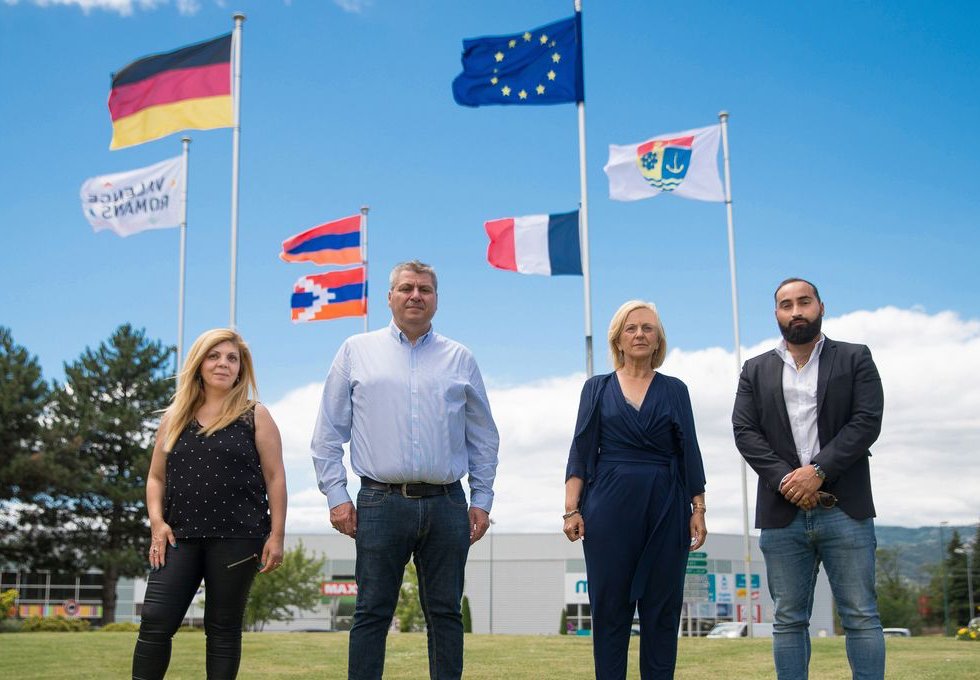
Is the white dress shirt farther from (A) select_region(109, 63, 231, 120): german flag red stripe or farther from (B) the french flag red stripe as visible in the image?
(A) select_region(109, 63, 231, 120): german flag red stripe

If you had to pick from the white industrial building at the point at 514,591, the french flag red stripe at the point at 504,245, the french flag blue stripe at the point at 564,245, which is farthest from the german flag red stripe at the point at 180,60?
the white industrial building at the point at 514,591

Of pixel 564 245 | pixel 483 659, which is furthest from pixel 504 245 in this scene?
pixel 483 659

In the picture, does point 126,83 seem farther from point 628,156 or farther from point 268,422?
point 268,422

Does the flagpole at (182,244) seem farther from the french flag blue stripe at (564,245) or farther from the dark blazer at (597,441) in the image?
the dark blazer at (597,441)

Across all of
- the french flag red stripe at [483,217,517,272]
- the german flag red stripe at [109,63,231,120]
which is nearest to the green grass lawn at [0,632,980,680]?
the french flag red stripe at [483,217,517,272]

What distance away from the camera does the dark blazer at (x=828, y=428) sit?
15.3ft

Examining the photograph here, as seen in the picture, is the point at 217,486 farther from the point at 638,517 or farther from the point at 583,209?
the point at 583,209

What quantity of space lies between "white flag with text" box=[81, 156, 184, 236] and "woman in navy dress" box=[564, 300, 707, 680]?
45.9 ft

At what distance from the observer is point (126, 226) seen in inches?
679

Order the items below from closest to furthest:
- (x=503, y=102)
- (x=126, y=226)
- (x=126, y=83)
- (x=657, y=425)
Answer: (x=657, y=425) < (x=503, y=102) < (x=126, y=83) < (x=126, y=226)

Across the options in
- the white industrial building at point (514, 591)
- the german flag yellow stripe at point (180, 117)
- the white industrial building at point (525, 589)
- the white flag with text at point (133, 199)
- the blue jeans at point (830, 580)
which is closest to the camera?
the blue jeans at point (830, 580)

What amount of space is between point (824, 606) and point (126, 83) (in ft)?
227

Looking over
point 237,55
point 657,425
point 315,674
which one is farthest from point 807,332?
point 237,55

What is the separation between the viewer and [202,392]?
4.95m
